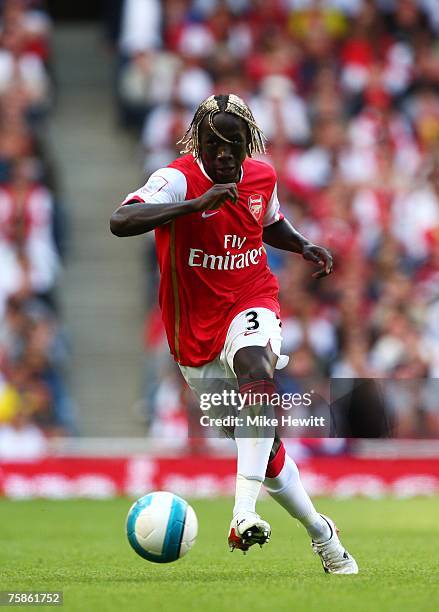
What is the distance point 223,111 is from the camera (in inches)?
296

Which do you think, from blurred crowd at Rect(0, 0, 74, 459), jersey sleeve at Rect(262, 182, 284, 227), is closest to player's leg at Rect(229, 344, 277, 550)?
jersey sleeve at Rect(262, 182, 284, 227)

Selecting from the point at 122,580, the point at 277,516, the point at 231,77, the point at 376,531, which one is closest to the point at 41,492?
the point at 277,516

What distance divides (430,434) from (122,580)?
7673 millimetres

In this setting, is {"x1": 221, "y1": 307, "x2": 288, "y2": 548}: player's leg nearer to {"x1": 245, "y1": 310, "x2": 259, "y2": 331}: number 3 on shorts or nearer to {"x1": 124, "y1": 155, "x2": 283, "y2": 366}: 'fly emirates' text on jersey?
{"x1": 245, "y1": 310, "x2": 259, "y2": 331}: number 3 on shorts

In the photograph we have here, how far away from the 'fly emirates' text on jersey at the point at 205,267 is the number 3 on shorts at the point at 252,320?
69 millimetres

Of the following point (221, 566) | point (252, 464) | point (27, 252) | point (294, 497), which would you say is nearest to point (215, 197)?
point (252, 464)

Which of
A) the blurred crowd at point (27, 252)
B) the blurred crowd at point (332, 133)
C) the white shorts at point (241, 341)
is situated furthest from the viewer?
the blurred crowd at point (332, 133)

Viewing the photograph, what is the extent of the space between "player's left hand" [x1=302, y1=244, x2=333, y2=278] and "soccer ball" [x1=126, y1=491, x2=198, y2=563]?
5.32 ft

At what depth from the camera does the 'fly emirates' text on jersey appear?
7820mm

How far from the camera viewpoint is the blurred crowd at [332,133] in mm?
16047

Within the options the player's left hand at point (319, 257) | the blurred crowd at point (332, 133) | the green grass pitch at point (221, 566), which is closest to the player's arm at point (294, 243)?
the player's left hand at point (319, 257)

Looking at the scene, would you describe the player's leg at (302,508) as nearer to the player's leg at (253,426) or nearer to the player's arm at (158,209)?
the player's leg at (253,426)

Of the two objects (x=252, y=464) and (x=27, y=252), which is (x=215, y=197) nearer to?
(x=252, y=464)

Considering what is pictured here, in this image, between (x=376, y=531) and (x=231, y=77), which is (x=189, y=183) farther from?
(x=231, y=77)
